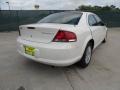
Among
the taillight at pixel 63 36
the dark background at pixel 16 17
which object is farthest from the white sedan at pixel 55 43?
the dark background at pixel 16 17

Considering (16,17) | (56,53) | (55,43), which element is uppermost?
(55,43)

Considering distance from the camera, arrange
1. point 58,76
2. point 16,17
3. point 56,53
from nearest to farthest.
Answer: point 56,53 → point 58,76 → point 16,17

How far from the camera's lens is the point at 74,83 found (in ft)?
9.55

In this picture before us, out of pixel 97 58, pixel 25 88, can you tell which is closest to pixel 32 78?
pixel 25 88

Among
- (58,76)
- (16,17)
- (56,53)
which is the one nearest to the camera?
(56,53)

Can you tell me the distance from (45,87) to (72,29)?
1.28 meters

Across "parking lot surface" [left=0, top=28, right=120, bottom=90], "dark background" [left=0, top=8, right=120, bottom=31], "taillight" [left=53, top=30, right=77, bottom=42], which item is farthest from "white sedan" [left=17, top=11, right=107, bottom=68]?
"dark background" [left=0, top=8, right=120, bottom=31]

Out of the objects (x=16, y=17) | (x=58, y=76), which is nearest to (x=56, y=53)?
(x=58, y=76)

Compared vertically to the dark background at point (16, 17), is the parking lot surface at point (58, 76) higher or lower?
lower

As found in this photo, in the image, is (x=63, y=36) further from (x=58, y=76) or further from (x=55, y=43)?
(x=58, y=76)

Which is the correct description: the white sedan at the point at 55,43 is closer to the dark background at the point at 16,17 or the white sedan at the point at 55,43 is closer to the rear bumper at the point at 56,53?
the rear bumper at the point at 56,53

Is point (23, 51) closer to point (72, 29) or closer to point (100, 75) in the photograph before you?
point (72, 29)

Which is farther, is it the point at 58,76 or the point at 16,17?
the point at 16,17

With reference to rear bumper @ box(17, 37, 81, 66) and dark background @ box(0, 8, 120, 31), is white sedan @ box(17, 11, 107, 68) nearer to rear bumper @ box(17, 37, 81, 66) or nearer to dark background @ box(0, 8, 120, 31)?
rear bumper @ box(17, 37, 81, 66)
